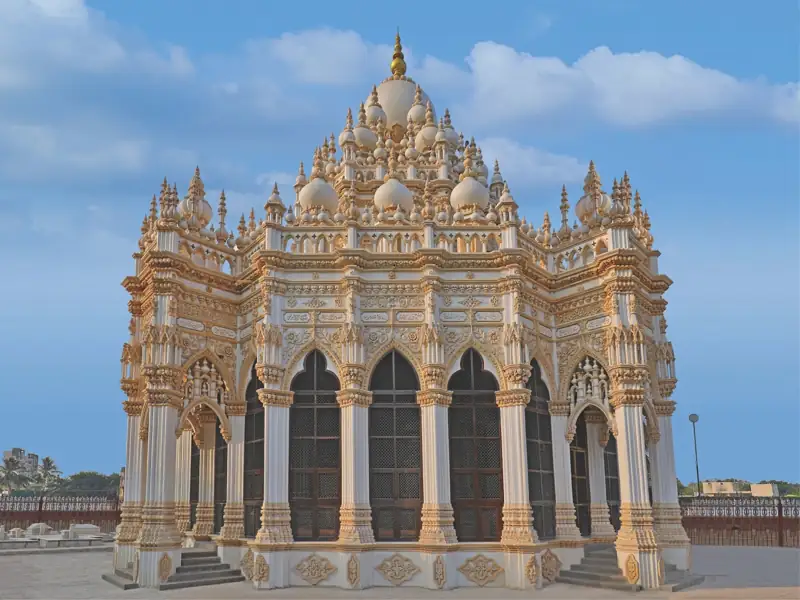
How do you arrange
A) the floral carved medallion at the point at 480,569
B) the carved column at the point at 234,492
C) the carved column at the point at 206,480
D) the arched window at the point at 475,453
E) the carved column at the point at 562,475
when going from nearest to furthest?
the floral carved medallion at the point at 480,569 → the arched window at the point at 475,453 → the carved column at the point at 234,492 → the carved column at the point at 562,475 → the carved column at the point at 206,480

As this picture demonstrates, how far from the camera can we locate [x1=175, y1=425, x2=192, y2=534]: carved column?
1948cm

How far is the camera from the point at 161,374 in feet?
54.6

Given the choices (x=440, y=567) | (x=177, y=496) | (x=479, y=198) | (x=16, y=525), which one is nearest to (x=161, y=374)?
(x=177, y=496)

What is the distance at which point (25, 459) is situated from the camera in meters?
80.1

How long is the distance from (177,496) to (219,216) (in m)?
7.67

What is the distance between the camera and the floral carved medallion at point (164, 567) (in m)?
15.9

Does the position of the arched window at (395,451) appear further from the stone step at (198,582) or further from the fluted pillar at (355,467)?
the stone step at (198,582)

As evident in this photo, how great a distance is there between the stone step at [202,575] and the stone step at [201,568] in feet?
0.32

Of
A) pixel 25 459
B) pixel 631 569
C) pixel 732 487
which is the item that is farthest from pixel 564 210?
pixel 25 459

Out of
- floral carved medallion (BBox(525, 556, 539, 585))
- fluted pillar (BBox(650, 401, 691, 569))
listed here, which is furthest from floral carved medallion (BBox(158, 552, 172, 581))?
fluted pillar (BBox(650, 401, 691, 569))

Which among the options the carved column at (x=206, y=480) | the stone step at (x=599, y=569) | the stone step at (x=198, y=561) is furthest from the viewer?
the carved column at (x=206, y=480)

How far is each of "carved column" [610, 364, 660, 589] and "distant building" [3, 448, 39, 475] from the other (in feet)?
230

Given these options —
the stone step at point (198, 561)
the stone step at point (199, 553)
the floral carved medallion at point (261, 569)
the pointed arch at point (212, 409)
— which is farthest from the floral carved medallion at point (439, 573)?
the pointed arch at point (212, 409)

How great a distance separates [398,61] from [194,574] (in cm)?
1872
